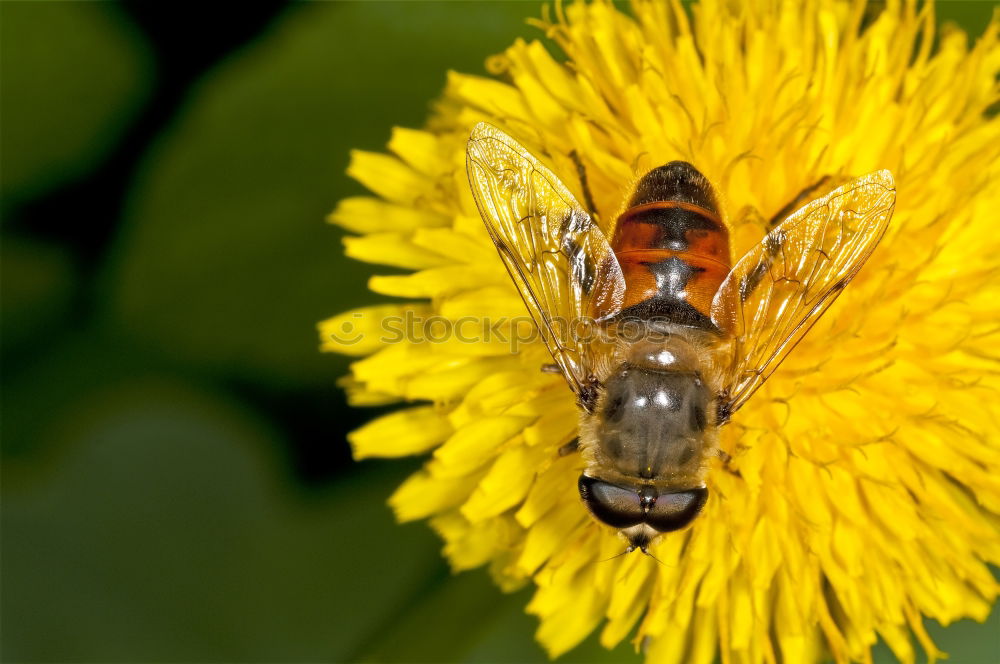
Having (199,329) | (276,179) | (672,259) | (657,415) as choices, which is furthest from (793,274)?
(199,329)

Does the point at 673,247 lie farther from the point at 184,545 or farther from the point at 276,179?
the point at 184,545

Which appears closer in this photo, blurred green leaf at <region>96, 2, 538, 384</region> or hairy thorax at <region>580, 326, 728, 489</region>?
hairy thorax at <region>580, 326, 728, 489</region>

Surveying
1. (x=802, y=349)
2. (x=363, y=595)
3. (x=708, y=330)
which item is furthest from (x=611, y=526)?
(x=363, y=595)

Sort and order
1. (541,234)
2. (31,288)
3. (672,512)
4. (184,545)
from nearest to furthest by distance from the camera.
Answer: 1. (672,512)
2. (541,234)
3. (184,545)
4. (31,288)

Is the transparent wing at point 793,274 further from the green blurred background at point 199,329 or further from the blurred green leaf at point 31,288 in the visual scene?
the blurred green leaf at point 31,288

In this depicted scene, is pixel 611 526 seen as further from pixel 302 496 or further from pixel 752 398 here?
pixel 302 496

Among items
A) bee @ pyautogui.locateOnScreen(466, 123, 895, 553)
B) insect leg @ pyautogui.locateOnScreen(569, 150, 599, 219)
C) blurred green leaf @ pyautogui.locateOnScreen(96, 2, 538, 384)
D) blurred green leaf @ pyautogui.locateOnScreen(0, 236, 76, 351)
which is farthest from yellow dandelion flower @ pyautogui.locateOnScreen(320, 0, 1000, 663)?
blurred green leaf @ pyautogui.locateOnScreen(0, 236, 76, 351)

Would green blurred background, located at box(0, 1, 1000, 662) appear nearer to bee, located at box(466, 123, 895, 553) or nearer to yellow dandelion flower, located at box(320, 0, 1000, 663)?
yellow dandelion flower, located at box(320, 0, 1000, 663)
